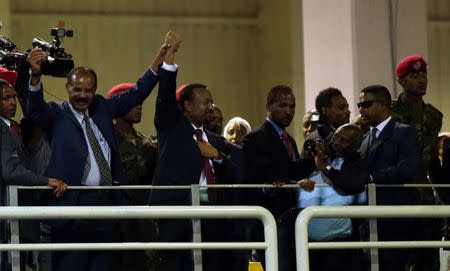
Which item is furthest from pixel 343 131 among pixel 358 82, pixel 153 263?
pixel 358 82

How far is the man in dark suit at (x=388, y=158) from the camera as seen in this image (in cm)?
682

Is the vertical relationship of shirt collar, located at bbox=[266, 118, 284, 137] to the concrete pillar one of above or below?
below

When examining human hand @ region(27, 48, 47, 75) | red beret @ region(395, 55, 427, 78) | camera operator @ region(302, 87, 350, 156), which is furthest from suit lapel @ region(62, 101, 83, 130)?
red beret @ region(395, 55, 427, 78)

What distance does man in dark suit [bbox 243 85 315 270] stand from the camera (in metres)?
7.01

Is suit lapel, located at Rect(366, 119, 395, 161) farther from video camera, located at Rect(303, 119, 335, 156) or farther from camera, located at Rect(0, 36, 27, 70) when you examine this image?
camera, located at Rect(0, 36, 27, 70)

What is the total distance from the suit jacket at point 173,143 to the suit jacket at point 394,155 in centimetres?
109

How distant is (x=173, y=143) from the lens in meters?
7.11

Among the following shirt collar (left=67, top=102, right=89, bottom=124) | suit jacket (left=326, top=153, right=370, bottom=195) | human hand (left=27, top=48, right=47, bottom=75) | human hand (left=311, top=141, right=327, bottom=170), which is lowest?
suit jacket (left=326, top=153, right=370, bottom=195)

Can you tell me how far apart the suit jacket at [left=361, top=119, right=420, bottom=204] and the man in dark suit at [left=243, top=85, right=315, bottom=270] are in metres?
0.42

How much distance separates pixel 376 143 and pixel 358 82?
12.8 ft

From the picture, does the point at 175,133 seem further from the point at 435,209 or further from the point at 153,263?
the point at 435,209

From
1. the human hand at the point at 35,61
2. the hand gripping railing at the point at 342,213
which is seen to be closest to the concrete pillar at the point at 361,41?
the human hand at the point at 35,61

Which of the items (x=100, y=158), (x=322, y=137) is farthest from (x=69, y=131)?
(x=322, y=137)

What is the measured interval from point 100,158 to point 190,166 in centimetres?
56
